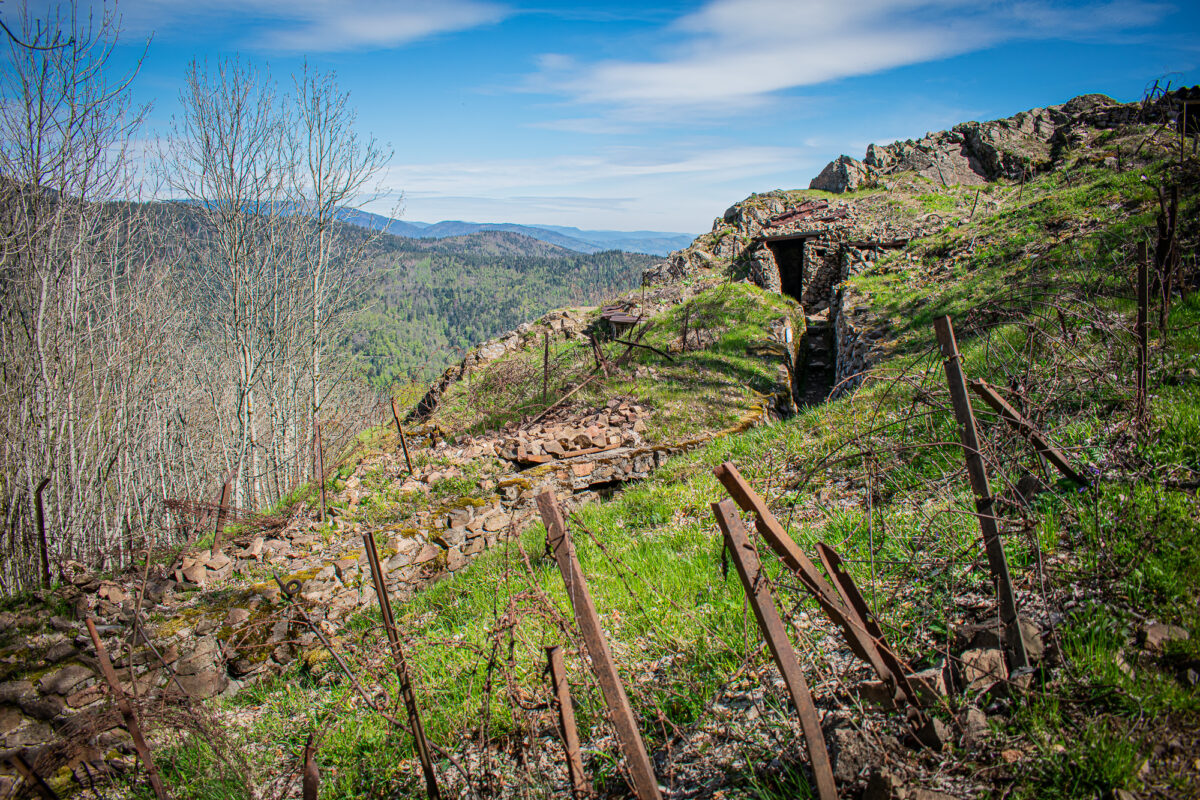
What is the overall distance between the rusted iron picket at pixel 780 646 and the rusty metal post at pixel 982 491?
0.90m

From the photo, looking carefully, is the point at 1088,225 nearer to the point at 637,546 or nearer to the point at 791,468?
the point at 791,468

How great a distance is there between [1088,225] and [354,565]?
13.4 metres

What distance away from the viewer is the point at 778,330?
39.1ft

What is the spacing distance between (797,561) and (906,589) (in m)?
1.55

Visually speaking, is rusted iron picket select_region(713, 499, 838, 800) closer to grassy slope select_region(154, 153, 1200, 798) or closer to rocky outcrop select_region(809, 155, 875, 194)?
grassy slope select_region(154, 153, 1200, 798)

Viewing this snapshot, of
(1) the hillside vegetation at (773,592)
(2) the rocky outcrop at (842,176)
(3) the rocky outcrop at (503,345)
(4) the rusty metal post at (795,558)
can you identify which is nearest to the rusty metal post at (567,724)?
(1) the hillside vegetation at (773,592)

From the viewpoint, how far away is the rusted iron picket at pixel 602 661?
1.61 meters

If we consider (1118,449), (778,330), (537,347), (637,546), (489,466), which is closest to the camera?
(1118,449)

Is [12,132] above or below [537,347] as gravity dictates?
above

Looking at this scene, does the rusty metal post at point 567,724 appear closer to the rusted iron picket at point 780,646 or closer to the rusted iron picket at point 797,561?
the rusted iron picket at point 780,646

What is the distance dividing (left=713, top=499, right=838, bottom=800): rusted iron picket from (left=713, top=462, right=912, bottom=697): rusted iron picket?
7cm

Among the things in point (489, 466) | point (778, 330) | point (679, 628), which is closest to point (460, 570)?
point (489, 466)

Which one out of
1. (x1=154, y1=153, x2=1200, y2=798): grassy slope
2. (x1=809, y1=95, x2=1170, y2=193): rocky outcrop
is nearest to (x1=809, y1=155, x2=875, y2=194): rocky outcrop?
(x1=809, y1=95, x2=1170, y2=193): rocky outcrop

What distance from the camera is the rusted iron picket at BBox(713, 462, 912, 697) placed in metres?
1.66
